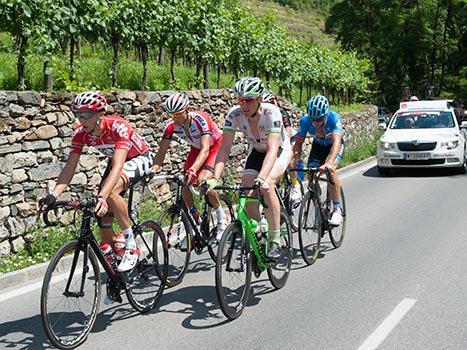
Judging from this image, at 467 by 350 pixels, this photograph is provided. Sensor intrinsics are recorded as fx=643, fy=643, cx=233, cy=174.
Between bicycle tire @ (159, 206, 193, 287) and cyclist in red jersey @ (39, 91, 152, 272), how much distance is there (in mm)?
996

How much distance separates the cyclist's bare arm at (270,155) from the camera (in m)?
5.82

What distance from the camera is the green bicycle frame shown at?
575 cm

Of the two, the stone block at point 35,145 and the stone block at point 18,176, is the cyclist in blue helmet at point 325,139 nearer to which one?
the stone block at point 35,145

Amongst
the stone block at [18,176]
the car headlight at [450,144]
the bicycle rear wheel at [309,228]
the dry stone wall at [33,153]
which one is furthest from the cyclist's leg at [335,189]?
the car headlight at [450,144]

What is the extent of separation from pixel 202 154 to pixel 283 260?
1.40 m

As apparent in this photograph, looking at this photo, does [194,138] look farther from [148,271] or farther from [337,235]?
[337,235]

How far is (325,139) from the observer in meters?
8.48

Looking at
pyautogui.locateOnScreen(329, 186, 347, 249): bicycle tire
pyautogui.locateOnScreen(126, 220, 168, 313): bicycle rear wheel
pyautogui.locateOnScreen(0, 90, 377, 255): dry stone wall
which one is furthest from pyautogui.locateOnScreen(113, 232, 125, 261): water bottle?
pyautogui.locateOnScreen(329, 186, 347, 249): bicycle tire

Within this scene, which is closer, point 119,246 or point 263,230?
point 119,246

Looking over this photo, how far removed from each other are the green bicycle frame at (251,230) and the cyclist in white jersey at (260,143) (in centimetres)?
9

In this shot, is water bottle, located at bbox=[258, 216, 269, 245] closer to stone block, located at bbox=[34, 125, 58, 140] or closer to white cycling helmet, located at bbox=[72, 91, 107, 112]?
white cycling helmet, located at bbox=[72, 91, 107, 112]

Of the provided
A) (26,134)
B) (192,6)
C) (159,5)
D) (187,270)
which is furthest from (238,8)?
(187,270)

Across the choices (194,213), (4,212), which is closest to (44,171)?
(4,212)

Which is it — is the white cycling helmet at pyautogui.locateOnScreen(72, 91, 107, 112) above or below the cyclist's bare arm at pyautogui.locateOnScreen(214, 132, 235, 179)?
above
